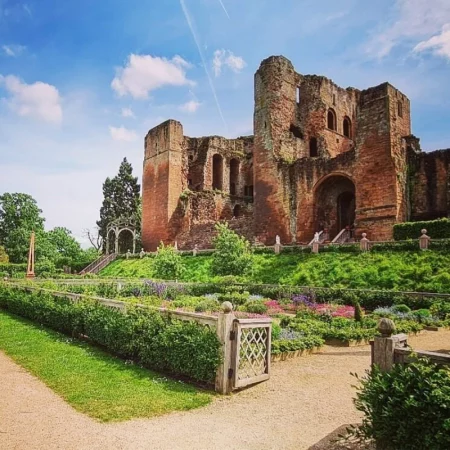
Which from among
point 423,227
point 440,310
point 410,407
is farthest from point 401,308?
point 410,407

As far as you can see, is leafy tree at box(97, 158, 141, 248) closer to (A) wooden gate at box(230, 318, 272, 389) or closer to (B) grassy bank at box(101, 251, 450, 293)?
(B) grassy bank at box(101, 251, 450, 293)

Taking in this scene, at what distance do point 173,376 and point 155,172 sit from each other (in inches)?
1414

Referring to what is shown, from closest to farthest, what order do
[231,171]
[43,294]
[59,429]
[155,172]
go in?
[59,429] < [43,294] < [155,172] < [231,171]

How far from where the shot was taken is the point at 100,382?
19.3 ft

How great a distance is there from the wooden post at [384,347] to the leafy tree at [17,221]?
52240mm

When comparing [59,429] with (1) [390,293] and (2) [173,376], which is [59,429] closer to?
(2) [173,376]

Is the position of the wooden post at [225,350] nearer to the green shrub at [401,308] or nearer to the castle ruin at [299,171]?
the green shrub at [401,308]

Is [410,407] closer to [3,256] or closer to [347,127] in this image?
[347,127]

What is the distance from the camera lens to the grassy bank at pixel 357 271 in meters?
15.7

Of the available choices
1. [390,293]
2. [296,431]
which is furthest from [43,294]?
[390,293]

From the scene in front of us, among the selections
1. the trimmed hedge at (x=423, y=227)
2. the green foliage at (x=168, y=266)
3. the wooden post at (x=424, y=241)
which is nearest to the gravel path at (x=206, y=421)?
the wooden post at (x=424, y=241)

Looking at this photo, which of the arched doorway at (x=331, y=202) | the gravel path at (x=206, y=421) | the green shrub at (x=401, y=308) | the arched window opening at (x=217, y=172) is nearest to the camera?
the gravel path at (x=206, y=421)

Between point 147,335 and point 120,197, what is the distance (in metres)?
44.0

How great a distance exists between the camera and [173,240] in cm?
3775
